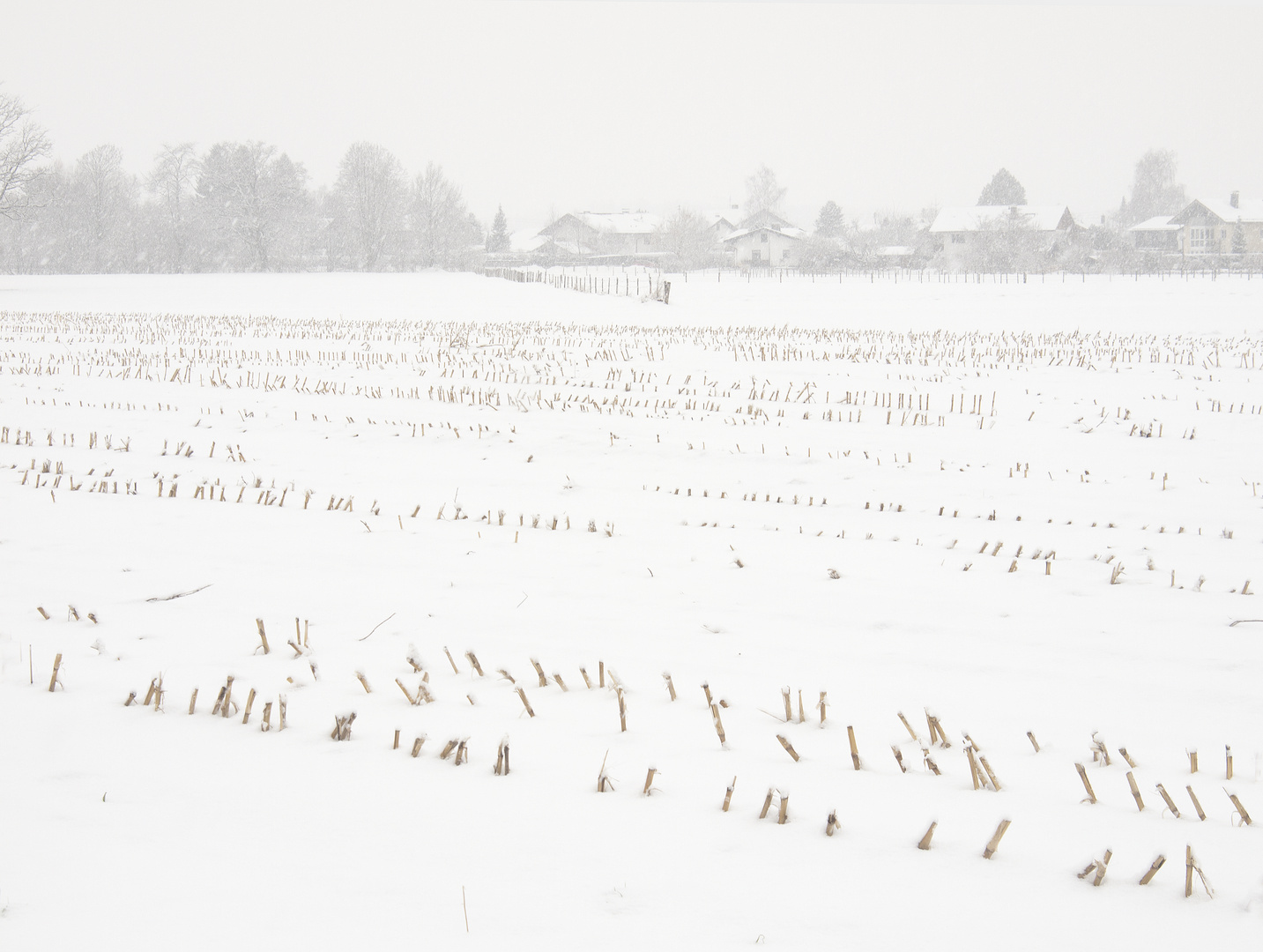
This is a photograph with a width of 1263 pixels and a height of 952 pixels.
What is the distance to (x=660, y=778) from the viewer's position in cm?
313

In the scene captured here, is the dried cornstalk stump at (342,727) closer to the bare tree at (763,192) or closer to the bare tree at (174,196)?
the bare tree at (174,196)

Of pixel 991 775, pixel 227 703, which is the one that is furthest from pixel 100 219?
pixel 991 775

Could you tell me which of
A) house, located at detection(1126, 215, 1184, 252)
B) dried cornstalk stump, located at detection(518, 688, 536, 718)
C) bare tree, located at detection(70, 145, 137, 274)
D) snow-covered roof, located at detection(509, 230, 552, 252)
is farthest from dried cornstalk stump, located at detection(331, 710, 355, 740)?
snow-covered roof, located at detection(509, 230, 552, 252)

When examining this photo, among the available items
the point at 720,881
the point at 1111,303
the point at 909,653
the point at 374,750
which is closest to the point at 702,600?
the point at 909,653

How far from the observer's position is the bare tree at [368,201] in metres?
84.4

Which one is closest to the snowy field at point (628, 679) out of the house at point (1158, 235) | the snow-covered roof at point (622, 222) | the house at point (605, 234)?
the house at point (1158, 235)

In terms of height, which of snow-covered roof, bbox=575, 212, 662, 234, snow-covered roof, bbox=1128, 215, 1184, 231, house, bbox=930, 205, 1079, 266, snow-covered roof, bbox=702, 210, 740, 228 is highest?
snow-covered roof, bbox=702, 210, 740, 228

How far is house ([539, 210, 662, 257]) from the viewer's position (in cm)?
10331

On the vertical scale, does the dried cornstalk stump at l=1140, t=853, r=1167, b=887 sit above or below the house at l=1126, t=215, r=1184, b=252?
below

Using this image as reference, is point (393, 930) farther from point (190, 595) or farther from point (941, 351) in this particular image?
point (941, 351)

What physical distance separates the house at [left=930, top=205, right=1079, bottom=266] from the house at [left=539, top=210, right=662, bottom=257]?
33347 mm

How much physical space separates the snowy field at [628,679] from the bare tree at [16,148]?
50486 mm

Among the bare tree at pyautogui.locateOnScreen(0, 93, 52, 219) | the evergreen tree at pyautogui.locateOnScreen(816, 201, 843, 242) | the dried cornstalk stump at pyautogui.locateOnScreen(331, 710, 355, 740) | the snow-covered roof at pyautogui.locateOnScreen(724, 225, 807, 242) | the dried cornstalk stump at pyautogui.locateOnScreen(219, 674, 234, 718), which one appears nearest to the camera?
the dried cornstalk stump at pyautogui.locateOnScreen(331, 710, 355, 740)

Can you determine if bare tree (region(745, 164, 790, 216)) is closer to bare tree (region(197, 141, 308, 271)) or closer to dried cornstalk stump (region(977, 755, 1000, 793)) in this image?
bare tree (region(197, 141, 308, 271))
